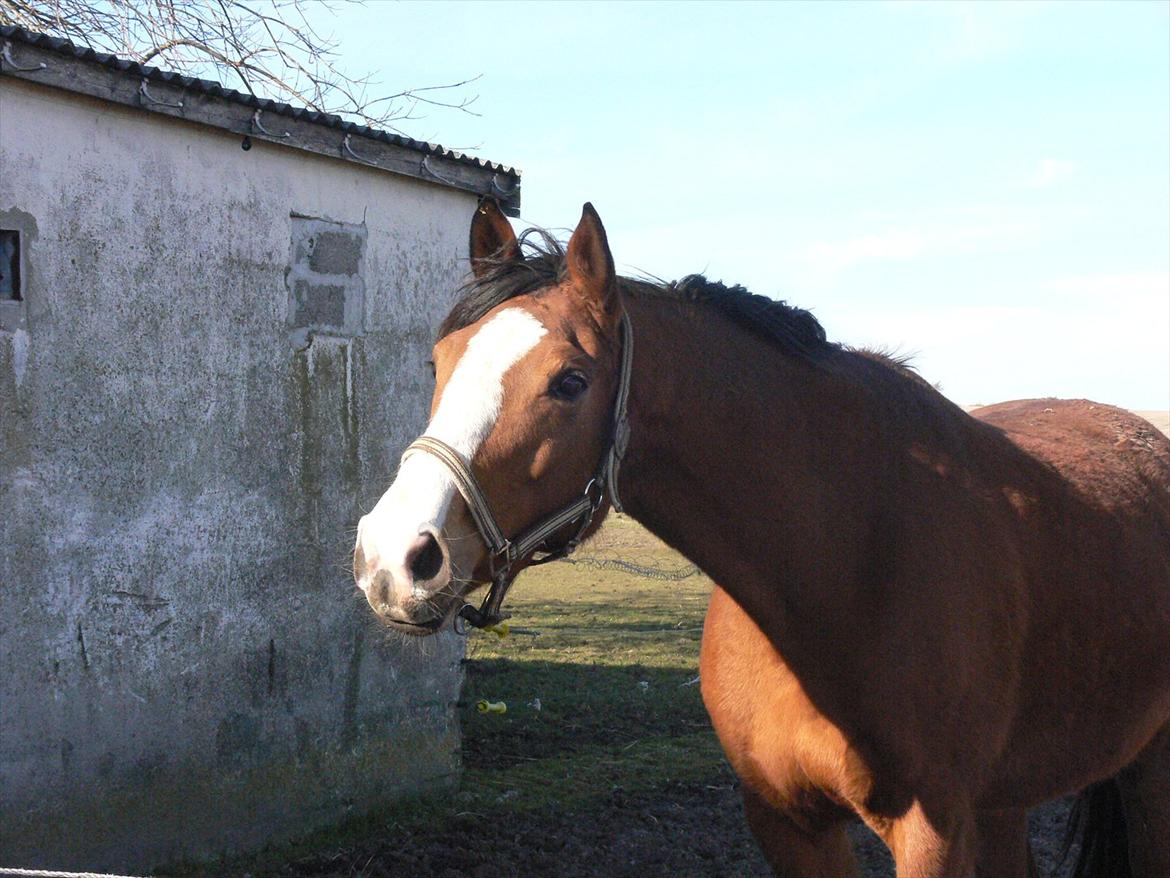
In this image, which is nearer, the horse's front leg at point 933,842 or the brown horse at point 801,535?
the brown horse at point 801,535

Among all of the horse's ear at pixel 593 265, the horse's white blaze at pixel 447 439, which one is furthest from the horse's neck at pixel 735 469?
the horse's white blaze at pixel 447 439

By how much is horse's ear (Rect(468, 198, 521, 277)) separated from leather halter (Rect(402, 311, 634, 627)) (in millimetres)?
433

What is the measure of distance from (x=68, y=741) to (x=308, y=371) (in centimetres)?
199

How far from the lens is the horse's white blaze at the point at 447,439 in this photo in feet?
7.55

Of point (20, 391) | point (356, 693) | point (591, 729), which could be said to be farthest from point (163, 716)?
point (591, 729)

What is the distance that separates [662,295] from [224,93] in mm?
2936

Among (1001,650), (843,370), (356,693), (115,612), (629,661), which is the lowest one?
(629,661)

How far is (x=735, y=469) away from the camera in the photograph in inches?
114

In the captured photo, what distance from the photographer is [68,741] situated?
4.59 metres

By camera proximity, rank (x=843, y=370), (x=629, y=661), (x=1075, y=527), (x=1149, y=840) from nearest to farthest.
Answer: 1. (x=843, y=370)
2. (x=1075, y=527)
3. (x=1149, y=840)
4. (x=629, y=661)

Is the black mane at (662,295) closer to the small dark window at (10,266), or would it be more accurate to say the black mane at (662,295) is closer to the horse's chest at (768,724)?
the horse's chest at (768,724)

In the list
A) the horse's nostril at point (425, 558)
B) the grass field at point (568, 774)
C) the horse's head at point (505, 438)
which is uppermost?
the horse's head at point (505, 438)

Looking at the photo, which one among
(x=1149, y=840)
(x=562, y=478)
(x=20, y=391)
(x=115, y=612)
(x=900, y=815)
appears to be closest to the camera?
(x=562, y=478)

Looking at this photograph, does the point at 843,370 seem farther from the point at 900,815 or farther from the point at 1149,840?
the point at 1149,840
